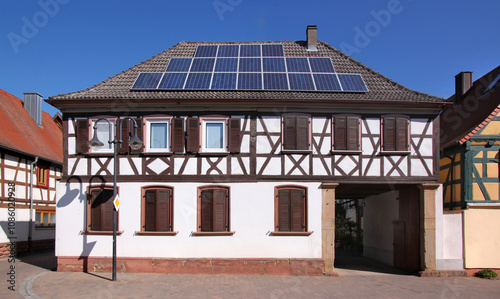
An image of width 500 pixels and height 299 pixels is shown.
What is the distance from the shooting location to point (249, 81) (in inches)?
620

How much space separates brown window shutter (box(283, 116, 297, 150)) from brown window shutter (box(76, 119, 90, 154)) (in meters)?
7.11

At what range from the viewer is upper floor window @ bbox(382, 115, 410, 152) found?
48.8ft

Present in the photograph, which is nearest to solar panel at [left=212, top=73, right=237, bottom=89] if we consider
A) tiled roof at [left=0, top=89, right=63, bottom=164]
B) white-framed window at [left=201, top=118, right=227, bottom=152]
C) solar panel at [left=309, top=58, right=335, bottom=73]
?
white-framed window at [left=201, top=118, right=227, bottom=152]

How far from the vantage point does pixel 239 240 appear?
14.4m

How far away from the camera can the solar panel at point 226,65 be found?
16781 mm

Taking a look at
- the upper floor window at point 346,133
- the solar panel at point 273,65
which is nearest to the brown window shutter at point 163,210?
the upper floor window at point 346,133

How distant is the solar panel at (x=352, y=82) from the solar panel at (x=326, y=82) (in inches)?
9.1

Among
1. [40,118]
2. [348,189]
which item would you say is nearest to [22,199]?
[40,118]

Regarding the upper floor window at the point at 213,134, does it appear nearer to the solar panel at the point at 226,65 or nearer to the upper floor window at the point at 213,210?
the upper floor window at the point at 213,210

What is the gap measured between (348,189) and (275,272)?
17.0ft

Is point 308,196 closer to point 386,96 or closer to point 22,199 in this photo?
point 386,96

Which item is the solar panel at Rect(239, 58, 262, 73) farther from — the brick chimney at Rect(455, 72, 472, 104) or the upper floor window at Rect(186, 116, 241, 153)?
the brick chimney at Rect(455, 72, 472, 104)

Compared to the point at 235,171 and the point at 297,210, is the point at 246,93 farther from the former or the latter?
the point at 297,210

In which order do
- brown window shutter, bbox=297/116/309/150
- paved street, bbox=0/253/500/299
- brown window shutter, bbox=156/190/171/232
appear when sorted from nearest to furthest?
paved street, bbox=0/253/500/299, brown window shutter, bbox=156/190/171/232, brown window shutter, bbox=297/116/309/150
